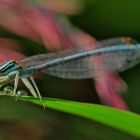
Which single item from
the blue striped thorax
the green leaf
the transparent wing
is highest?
the blue striped thorax

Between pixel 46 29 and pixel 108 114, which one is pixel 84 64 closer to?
pixel 46 29

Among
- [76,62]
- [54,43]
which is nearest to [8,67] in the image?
[54,43]

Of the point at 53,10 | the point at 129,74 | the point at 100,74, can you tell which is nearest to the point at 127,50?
the point at 129,74

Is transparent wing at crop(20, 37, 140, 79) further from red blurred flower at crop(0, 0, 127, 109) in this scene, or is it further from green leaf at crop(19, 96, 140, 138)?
green leaf at crop(19, 96, 140, 138)

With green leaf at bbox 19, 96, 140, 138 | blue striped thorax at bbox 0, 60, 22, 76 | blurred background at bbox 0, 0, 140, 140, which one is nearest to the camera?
green leaf at bbox 19, 96, 140, 138

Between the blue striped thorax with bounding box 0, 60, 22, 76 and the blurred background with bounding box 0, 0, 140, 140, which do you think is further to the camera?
the blurred background with bounding box 0, 0, 140, 140

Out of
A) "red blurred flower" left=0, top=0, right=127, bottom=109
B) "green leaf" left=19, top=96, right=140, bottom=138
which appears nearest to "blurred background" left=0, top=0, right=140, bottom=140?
"red blurred flower" left=0, top=0, right=127, bottom=109

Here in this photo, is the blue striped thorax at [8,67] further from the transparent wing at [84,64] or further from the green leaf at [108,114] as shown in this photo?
the green leaf at [108,114]

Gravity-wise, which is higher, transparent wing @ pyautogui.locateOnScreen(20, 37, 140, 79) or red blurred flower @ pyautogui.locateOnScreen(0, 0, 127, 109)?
red blurred flower @ pyautogui.locateOnScreen(0, 0, 127, 109)

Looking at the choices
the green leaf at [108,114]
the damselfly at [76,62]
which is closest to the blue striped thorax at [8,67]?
the damselfly at [76,62]
